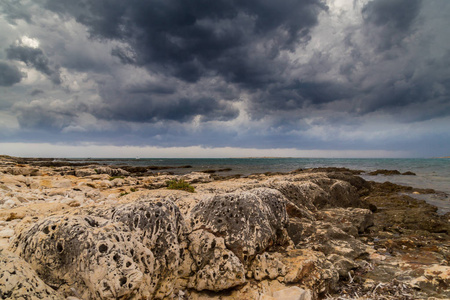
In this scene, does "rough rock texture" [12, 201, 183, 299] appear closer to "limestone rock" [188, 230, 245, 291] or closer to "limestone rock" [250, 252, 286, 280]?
"limestone rock" [188, 230, 245, 291]

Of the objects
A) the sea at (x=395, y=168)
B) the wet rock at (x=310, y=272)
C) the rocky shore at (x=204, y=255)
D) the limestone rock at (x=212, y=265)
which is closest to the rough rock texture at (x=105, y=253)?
the rocky shore at (x=204, y=255)

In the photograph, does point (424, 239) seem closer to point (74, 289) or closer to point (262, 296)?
point (262, 296)

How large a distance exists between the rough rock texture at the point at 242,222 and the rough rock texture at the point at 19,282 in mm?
2616

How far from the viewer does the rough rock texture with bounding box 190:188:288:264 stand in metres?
4.44

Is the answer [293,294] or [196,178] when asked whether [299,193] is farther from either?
[196,178]

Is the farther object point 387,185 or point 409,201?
point 387,185

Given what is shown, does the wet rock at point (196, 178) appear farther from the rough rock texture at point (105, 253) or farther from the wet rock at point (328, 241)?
the rough rock texture at point (105, 253)

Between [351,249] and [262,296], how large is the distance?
3.36 m

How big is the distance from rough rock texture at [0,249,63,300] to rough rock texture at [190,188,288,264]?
8.58ft

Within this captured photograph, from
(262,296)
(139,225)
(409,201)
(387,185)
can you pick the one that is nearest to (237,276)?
(262,296)

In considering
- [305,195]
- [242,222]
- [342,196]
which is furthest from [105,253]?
[342,196]

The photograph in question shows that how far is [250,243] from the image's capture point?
4.46 metres

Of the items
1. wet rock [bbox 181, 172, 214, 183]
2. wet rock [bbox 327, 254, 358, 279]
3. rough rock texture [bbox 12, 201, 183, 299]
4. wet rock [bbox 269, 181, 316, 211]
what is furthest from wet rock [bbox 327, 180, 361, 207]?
wet rock [bbox 181, 172, 214, 183]

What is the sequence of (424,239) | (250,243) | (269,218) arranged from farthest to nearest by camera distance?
(424,239) < (269,218) < (250,243)
